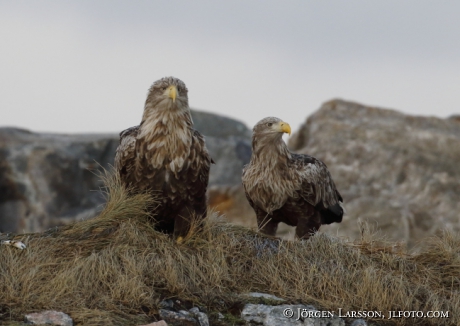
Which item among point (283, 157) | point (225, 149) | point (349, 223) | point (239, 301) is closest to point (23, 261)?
point (239, 301)

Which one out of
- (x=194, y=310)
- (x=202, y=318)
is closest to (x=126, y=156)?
(x=194, y=310)

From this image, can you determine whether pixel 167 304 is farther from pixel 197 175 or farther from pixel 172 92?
pixel 172 92

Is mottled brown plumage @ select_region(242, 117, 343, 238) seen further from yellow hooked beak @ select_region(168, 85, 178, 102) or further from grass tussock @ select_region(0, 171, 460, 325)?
yellow hooked beak @ select_region(168, 85, 178, 102)

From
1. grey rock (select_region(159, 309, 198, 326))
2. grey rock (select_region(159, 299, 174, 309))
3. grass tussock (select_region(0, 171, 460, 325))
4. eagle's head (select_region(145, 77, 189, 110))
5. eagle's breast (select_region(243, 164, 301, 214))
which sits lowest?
grey rock (select_region(159, 309, 198, 326))

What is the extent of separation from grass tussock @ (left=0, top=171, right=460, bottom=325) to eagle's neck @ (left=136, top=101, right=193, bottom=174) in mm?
380

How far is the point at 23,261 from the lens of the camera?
7.30 m

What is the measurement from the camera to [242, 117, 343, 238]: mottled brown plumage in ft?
31.3

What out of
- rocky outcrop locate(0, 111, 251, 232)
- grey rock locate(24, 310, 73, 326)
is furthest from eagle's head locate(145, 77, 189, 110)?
rocky outcrop locate(0, 111, 251, 232)

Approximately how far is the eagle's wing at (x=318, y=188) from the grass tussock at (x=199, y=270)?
3.44ft

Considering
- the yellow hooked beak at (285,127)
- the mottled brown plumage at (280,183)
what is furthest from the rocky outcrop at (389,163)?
the yellow hooked beak at (285,127)

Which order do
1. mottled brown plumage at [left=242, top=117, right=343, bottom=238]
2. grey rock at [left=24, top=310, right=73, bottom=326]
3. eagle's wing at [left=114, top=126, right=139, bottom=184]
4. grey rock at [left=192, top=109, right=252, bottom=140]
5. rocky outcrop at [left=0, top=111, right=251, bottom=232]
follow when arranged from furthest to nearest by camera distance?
grey rock at [left=192, top=109, right=252, bottom=140] < rocky outcrop at [left=0, top=111, right=251, bottom=232] < mottled brown plumage at [left=242, top=117, right=343, bottom=238] < eagle's wing at [left=114, top=126, right=139, bottom=184] < grey rock at [left=24, top=310, right=73, bottom=326]

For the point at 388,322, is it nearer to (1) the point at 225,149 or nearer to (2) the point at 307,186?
Answer: (2) the point at 307,186

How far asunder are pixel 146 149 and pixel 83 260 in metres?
1.43

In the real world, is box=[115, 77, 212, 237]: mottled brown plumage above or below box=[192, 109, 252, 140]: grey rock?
above
